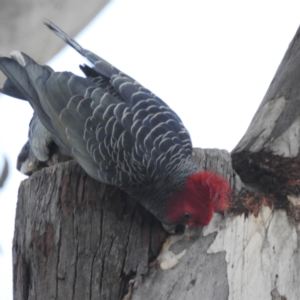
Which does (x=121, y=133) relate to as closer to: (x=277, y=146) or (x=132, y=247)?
(x=132, y=247)

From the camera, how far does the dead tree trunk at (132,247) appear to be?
1729 mm

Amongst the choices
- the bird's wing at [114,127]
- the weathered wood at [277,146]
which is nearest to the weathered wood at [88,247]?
the bird's wing at [114,127]

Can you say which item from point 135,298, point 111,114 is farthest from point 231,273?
point 111,114

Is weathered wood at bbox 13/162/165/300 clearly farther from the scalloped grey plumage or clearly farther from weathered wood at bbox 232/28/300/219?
weathered wood at bbox 232/28/300/219

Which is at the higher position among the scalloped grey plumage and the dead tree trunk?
the scalloped grey plumage

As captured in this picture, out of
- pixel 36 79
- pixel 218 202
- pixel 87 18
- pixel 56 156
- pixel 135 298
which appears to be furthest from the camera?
pixel 87 18

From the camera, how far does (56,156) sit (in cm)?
223

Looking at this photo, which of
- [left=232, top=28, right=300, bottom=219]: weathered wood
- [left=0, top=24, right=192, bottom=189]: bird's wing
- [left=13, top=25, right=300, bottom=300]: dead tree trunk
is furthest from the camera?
[left=232, top=28, right=300, bottom=219]: weathered wood

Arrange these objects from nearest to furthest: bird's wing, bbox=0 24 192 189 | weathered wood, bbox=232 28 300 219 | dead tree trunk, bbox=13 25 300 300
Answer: dead tree trunk, bbox=13 25 300 300
bird's wing, bbox=0 24 192 189
weathered wood, bbox=232 28 300 219

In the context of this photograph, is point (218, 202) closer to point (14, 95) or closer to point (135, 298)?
point (135, 298)

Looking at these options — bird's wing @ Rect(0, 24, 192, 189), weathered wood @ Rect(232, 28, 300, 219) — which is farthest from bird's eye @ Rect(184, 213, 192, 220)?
weathered wood @ Rect(232, 28, 300, 219)

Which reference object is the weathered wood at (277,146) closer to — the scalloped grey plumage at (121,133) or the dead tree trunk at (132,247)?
the dead tree trunk at (132,247)

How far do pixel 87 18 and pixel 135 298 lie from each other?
199 centimetres

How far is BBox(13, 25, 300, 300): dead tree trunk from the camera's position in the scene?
173cm
